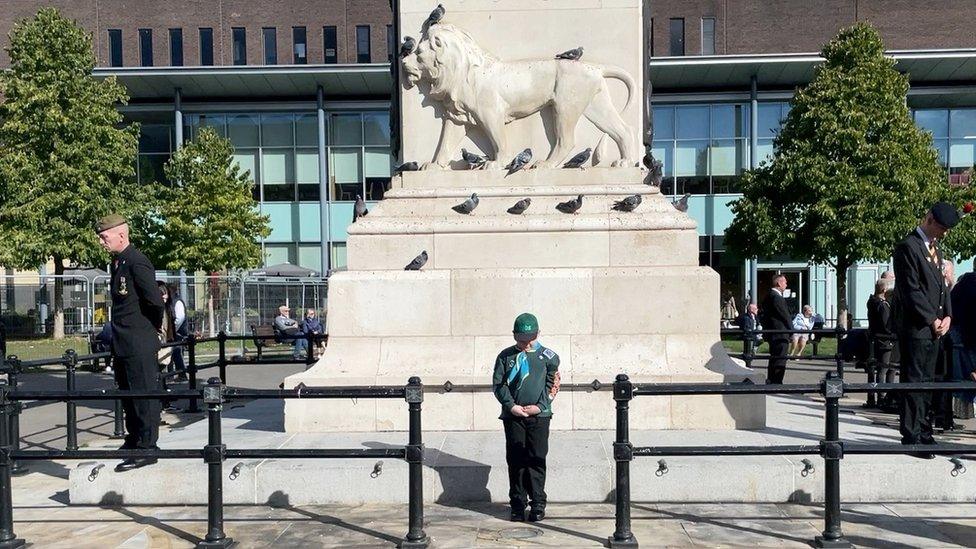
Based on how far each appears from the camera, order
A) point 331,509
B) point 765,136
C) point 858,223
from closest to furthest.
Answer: point 331,509, point 858,223, point 765,136

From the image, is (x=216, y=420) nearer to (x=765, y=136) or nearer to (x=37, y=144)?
(x=37, y=144)

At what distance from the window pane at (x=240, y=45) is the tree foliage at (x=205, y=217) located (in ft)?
25.6

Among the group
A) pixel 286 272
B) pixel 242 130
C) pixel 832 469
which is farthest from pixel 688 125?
pixel 832 469

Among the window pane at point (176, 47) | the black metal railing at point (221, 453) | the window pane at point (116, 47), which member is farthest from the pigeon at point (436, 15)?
the window pane at point (116, 47)

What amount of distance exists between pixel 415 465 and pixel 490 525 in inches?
35.1

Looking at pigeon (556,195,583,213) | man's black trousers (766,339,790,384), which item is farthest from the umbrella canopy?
pigeon (556,195,583,213)

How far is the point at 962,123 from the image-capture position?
134 ft

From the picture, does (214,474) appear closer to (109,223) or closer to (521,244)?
(109,223)

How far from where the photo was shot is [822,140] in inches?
1147

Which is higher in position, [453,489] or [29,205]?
[29,205]

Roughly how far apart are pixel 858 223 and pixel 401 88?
2366 centimetres

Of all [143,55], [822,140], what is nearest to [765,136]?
[822,140]

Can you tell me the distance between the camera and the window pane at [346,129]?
42.3m

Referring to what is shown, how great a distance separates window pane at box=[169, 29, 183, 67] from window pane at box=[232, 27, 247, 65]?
2811 mm
